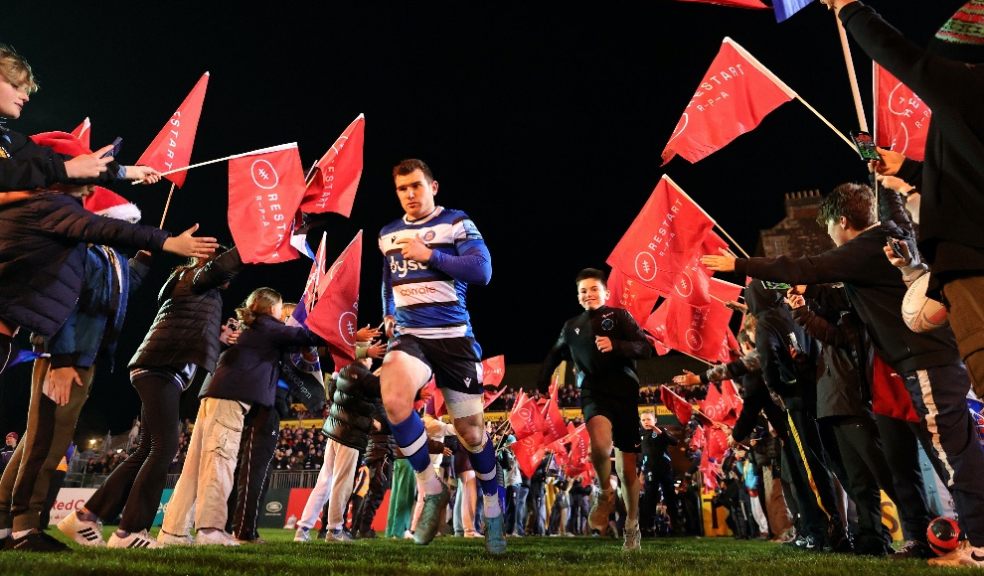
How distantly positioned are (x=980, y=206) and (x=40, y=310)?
4.56 meters

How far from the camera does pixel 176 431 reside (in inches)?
181

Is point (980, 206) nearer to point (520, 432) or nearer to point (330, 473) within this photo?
point (330, 473)

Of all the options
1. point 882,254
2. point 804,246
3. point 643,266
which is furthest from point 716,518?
point 804,246

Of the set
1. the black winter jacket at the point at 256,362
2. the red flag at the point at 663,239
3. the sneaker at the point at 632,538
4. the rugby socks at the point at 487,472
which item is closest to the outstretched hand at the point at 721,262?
the rugby socks at the point at 487,472

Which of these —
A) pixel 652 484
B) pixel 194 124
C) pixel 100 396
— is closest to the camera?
pixel 194 124

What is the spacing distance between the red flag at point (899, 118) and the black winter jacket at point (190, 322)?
17.7 feet

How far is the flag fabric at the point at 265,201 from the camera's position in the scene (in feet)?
17.3

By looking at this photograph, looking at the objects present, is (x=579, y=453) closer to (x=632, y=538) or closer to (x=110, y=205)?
(x=632, y=538)

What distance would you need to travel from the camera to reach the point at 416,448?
442 centimetres

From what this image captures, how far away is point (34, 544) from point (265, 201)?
3.09m

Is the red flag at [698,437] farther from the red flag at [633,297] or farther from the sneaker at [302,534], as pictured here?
the sneaker at [302,534]

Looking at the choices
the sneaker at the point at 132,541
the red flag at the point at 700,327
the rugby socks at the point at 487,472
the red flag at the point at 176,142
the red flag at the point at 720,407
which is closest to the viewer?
the sneaker at the point at 132,541

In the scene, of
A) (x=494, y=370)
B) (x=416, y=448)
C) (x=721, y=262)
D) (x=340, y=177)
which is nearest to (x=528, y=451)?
(x=494, y=370)

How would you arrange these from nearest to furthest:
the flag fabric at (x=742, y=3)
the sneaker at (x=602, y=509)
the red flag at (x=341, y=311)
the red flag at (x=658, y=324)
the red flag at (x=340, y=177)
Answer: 1. the flag fabric at (x=742, y=3)
2. the red flag at (x=340, y=177)
3. the red flag at (x=341, y=311)
4. the sneaker at (x=602, y=509)
5. the red flag at (x=658, y=324)
